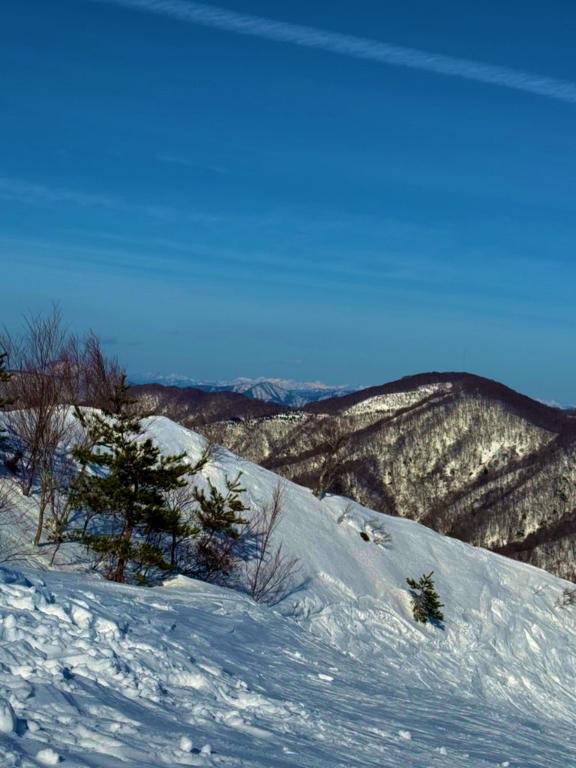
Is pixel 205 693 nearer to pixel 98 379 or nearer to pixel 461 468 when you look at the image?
pixel 98 379

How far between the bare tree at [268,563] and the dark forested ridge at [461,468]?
95.0 metres

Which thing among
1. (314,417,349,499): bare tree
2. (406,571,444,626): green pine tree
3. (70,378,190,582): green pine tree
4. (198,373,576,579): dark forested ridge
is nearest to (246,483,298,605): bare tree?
(314,417,349,499): bare tree

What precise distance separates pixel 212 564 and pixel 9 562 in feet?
29.9

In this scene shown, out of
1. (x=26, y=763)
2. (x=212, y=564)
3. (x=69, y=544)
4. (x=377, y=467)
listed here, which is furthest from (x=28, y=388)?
(x=377, y=467)

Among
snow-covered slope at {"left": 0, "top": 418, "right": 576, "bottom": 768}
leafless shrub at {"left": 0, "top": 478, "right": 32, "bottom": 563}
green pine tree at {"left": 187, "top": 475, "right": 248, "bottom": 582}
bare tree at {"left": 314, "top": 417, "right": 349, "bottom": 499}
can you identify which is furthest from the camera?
bare tree at {"left": 314, "top": 417, "right": 349, "bottom": 499}

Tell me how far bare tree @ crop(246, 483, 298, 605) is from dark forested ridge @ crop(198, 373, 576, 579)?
9505cm

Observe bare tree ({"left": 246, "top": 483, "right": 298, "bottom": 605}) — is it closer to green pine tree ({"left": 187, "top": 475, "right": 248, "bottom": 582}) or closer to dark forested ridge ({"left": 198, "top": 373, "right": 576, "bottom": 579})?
green pine tree ({"left": 187, "top": 475, "right": 248, "bottom": 582})

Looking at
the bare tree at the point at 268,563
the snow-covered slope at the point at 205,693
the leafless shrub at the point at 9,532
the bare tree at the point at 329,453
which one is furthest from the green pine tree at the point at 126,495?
the bare tree at the point at 329,453

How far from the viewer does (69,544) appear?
21.0 m

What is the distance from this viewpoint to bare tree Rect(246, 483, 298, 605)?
26.5m

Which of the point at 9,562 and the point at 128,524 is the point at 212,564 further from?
the point at 9,562

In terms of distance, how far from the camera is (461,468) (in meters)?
176

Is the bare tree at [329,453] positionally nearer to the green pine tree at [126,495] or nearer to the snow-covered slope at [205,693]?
the snow-covered slope at [205,693]

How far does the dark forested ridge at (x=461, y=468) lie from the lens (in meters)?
145
